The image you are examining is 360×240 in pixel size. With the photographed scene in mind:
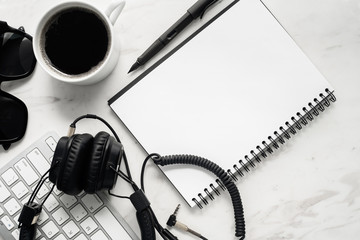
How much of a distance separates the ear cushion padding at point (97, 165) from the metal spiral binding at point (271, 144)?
184 millimetres

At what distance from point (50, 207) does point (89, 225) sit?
81 mm

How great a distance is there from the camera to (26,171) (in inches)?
28.5

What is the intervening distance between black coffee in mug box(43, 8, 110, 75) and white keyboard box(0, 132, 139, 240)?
142mm

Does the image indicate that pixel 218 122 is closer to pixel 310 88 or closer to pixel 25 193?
pixel 310 88

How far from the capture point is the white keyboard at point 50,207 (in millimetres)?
709

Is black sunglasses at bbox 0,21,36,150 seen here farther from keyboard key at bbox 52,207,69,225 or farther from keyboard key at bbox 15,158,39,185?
keyboard key at bbox 52,207,69,225

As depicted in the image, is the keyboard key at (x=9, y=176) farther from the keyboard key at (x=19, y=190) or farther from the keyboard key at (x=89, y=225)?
the keyboard key at (x=89, y=225)

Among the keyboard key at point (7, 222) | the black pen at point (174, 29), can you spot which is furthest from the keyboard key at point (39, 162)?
the black pen at point (174, 29)

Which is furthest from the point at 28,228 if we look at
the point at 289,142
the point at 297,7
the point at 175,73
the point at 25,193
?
the point at 297,7

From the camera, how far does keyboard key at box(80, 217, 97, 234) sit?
A: 71 cm

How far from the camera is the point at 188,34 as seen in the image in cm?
75

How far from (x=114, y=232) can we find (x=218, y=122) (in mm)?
276

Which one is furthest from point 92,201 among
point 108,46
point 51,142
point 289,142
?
point 289,142

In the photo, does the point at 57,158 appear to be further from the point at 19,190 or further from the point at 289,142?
the point at 289,142
